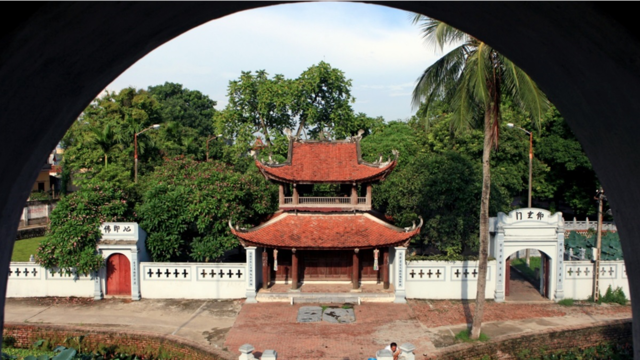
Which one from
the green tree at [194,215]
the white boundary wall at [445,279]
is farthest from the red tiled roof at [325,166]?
the white boundary wall at [445,279]

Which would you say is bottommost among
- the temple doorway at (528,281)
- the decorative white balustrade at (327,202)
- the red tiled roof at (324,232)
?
the temple doorway at (528,281)

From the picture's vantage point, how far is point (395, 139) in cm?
3303

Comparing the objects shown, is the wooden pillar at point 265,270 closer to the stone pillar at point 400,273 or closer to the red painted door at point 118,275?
the stone pillar at point 400,273

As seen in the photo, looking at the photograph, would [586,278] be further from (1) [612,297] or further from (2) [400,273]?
(2) [400,273]

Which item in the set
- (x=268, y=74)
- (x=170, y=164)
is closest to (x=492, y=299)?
(x=170, y=164)

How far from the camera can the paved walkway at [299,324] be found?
47.6 feet

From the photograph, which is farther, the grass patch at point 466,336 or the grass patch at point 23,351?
the grass patch at point 466,336

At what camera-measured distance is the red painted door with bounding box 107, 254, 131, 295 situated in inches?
734

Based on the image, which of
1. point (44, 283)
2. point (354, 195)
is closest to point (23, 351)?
point (44, 283)

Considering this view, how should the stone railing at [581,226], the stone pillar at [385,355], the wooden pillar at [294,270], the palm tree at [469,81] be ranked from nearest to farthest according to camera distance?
the stone pillar at [385,355] < the palm tree at [469,81] < the wooden pillar at [294,270] < the stone railing at [581,226]

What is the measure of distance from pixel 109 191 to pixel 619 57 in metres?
19.7

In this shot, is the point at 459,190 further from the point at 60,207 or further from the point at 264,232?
the point at 60,207

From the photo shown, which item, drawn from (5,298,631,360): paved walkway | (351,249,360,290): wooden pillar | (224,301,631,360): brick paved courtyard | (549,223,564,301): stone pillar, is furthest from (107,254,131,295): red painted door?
(549,223,564,301): stone pillar

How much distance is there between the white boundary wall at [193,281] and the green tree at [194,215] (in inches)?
26.1
